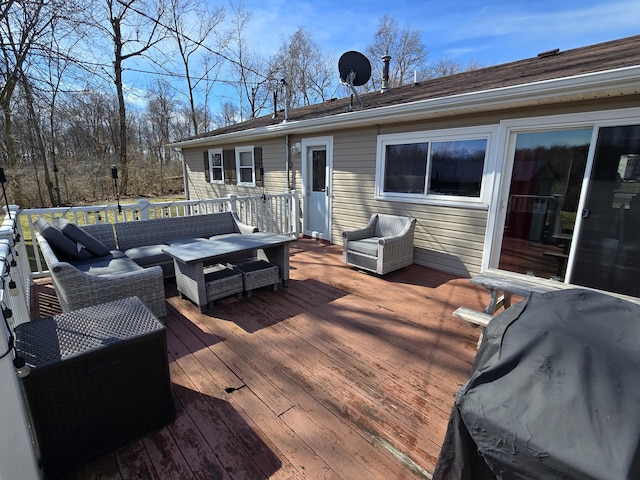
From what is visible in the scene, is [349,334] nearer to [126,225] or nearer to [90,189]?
[126,225]

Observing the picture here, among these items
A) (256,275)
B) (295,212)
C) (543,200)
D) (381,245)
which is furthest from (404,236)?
(295,212)

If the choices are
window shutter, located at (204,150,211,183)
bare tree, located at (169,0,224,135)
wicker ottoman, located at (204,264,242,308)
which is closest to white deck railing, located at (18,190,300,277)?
wicker ottoman, located at (204,264,242,308)

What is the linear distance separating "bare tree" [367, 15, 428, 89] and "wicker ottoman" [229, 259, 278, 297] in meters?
14.0

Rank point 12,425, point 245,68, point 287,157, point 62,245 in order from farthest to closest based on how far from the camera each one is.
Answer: point 245,68
point 287,157
point 62,245
point 12,425

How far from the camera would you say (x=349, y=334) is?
2.79 m

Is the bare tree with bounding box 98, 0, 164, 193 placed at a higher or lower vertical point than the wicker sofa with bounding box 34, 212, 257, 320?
higher

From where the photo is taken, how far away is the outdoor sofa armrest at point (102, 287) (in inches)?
95.0

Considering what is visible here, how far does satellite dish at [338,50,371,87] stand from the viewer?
5.53 meters

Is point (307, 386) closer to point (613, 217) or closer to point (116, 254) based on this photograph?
point (116, 254)

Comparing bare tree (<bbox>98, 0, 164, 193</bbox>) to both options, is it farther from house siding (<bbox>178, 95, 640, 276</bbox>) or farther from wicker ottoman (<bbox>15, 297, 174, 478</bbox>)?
wicker ottoman (<bbox>15, 297, 174, 478</bbox>)

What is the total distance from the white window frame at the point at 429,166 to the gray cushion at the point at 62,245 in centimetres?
414

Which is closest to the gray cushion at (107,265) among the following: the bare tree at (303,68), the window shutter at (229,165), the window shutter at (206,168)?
the window shutter at (229,165)

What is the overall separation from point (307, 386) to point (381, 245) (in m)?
2.38

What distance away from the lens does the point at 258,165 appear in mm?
7441
